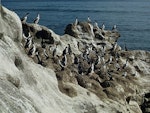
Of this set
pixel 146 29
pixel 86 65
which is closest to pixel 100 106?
pixel 86 65

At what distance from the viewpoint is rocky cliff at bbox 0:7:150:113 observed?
2816 centimetres

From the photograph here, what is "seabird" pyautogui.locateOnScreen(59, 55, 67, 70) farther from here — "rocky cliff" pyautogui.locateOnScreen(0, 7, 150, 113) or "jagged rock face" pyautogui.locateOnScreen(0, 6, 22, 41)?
"jagged rock face" pyautogui.locateOnScreen(0, 6, 22, 41)

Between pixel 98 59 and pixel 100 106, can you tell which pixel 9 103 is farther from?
pixel 98 59

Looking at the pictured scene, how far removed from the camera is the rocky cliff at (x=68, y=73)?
2816 centimetres

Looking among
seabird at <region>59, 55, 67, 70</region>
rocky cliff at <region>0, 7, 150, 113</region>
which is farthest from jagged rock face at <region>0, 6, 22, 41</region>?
seabird at <region>59, 55, 67, 70</region>

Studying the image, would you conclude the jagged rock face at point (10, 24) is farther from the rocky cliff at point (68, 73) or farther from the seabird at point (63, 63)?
the seabird at point (63, 63)

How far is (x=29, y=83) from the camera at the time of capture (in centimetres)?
3022

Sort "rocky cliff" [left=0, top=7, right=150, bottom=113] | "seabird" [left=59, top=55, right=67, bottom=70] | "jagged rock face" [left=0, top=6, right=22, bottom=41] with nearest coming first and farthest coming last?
"rocky cliff" [left=0, top=7, right=150, bottom=113]
"jagged rock face" [left=0, top=6, right=22, bottom=41]
"seabird" [left=59, top=55, right=67, bottom=70]

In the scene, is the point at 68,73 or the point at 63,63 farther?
the point at 63,63

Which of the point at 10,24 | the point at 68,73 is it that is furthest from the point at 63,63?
the point at 10,24

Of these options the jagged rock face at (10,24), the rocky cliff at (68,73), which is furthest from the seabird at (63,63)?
the jagged rock face at (10,24)

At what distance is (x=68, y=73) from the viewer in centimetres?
3991

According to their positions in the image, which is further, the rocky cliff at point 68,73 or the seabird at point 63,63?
the seabird at point 63,63

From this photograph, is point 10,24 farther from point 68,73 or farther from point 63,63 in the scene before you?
point 63,63
